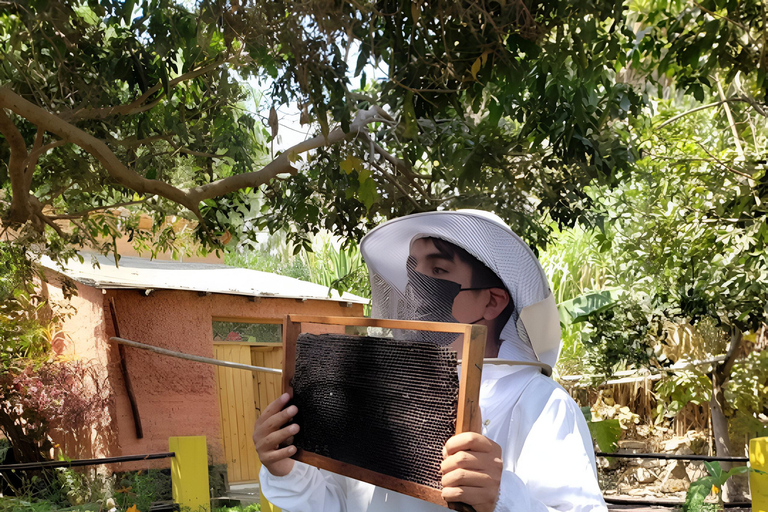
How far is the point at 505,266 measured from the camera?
5.22 ft

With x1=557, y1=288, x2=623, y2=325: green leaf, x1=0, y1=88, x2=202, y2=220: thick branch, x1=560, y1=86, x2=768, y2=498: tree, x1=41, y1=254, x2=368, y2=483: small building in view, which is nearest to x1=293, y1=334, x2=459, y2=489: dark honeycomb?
x1=0, y1=88, x2=202, y2=220: thick branch

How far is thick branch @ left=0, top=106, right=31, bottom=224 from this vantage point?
3.92m

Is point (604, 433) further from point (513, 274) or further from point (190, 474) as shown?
point (513, 274)

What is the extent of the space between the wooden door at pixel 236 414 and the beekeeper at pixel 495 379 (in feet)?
29.7

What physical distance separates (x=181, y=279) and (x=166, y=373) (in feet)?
4.60

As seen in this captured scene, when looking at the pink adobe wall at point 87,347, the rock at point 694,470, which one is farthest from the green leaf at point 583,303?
the pink adobe wall at point 87,347

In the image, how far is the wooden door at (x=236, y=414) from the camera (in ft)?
34.6

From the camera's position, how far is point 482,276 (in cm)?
163

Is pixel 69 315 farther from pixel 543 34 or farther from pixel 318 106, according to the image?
pixel 543 34

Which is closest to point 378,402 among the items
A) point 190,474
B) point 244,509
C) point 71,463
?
point 71,463

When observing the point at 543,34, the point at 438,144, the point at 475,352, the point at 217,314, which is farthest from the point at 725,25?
the point at 217,314

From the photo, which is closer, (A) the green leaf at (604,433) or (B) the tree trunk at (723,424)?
(B) the tree trunk at (723,424)

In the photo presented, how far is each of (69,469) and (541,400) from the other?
8.58 metres

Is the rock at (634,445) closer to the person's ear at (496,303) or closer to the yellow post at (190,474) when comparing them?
the yellow post at (190,474)
